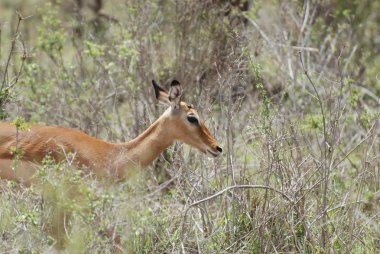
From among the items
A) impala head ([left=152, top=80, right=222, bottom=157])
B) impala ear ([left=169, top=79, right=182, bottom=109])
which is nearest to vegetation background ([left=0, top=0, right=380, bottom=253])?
impala head ([left=152, top=80, right=222, bottom=157])

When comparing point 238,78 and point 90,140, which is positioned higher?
point 238,78

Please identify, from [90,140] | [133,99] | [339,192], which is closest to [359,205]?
[339,192]

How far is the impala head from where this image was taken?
689 centimetres

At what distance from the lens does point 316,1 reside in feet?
34.1

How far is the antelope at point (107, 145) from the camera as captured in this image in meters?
6.72

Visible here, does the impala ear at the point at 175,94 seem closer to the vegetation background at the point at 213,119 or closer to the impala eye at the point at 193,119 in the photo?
the impala eye at the point at 193,119

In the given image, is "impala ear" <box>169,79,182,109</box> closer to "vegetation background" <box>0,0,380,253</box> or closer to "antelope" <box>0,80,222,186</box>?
"antelope" <box>0,80,222,186</box>

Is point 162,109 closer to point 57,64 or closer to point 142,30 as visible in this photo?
point 142,30

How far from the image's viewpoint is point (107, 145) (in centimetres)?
693

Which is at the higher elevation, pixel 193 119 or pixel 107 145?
pixel 193 119

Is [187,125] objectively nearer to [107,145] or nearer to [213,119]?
[213,119]

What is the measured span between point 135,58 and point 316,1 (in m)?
2.69

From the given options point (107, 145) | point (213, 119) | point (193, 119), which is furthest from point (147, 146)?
point (213, 119)

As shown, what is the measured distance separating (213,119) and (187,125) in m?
0.22
